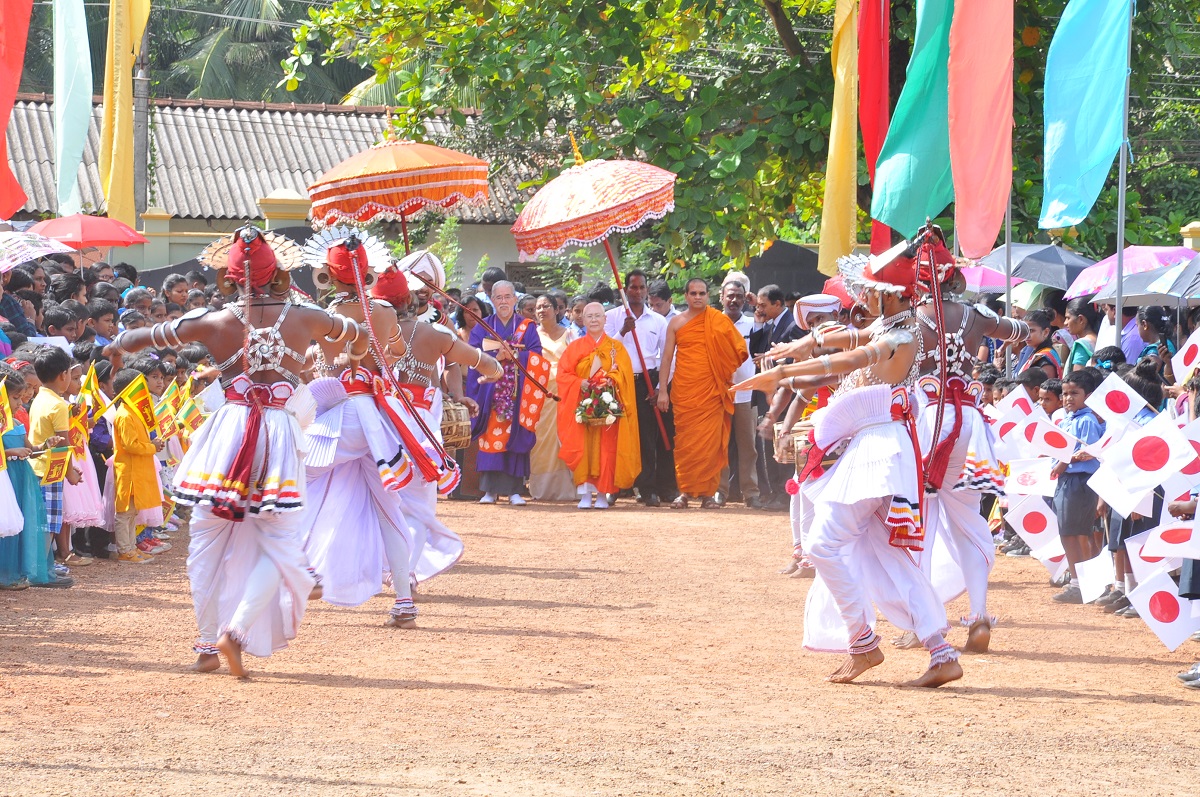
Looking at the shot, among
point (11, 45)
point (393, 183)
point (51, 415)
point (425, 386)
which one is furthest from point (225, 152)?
Answer: point (425, 386)

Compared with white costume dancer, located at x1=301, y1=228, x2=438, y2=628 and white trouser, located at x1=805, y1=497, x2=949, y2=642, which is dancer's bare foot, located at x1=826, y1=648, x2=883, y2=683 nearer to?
white trouser, located at x1=805, y1=497, x2=949, y2=642

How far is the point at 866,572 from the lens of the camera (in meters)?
6.87

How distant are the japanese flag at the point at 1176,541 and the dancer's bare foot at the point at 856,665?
1406 mm

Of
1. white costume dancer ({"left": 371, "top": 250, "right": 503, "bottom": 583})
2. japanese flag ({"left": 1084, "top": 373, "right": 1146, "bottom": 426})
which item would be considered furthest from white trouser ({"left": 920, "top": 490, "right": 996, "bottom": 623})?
white costume dancer ({"left": 371, "top": 250, "right": 503, "bottom": 583})

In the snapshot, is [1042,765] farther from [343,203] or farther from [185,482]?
[343,203]

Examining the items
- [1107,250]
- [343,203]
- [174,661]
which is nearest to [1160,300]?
[1107,250]

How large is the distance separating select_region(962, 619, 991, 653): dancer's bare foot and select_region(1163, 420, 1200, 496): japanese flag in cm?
107

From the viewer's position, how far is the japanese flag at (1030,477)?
9.20 meters

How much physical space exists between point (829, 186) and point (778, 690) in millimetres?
6528

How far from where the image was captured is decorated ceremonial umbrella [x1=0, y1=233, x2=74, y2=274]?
1168 cm

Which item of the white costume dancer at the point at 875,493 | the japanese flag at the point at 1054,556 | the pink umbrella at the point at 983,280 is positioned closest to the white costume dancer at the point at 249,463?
the white costume dancer at the point at 875,493

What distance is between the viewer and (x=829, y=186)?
1234 cm

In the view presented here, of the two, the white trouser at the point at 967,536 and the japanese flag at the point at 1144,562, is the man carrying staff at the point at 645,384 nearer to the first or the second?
the white trouser at the point at 967,536

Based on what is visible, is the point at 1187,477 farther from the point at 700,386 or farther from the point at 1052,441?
the point at 700,386
